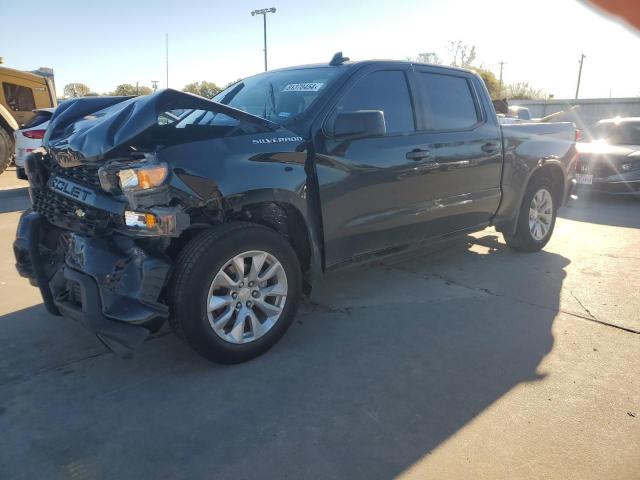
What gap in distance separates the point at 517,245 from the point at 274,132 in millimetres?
3582

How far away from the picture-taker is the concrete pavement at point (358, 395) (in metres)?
2.37

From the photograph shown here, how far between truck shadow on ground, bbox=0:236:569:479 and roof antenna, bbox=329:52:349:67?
1.89 meters

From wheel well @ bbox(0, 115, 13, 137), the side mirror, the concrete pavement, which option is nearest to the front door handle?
the side mirror

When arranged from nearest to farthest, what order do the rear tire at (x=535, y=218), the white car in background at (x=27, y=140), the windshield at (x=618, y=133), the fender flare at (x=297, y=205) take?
the fender flare at (x=297, y=205) < the rear tire at (x=535, y=218) < the white car in background at (x=27, y=140) < the windshield at (x=618, y=133)

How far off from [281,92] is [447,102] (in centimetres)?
153

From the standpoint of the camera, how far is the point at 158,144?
2.91m

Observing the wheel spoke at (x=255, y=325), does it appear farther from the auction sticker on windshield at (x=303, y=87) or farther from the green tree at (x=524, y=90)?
the green tree at (x=524, y=90)

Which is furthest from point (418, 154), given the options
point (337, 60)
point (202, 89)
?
point (202, 89)

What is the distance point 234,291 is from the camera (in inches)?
124

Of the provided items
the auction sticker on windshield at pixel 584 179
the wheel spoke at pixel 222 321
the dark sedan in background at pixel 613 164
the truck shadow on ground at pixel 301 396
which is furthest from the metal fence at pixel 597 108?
the wheel spoke at pixel 222 321

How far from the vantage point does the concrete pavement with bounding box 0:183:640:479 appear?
2365 millimetres

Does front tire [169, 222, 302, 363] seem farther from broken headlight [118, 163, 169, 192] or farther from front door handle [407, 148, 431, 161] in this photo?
front door handle [407, 148, 431, 161]

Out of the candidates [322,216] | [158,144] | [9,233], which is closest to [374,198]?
[322,216]

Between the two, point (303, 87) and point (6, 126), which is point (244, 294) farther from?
point (6, 126)
